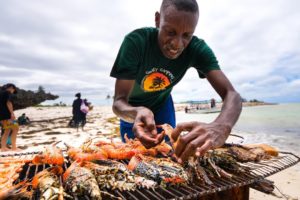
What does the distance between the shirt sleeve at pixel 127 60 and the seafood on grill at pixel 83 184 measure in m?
1.41

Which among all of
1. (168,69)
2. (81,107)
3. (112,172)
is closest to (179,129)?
(112,172)

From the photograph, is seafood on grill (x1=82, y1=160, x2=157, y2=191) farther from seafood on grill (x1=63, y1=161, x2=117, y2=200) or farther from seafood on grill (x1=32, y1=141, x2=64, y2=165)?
seafood on grill (x1=32, y1=141, x2=64, y2=165)

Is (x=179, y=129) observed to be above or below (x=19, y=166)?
above

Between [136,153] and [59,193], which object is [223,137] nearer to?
[136,153]

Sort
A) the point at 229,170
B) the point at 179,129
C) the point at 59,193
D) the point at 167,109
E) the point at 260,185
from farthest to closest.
Result: the point at 167,109 < the point at 260,185 < the point at 229,170 < the point at 179,129 < the point at 59,193

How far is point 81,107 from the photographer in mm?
12992

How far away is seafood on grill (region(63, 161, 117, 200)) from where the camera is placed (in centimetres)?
198

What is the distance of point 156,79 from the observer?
374 centimetres

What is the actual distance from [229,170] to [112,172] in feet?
4.74

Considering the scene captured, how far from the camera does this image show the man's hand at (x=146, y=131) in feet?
6.61

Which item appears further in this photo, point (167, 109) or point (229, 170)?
point (167, 109)

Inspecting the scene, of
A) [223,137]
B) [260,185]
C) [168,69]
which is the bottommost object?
[260,185]

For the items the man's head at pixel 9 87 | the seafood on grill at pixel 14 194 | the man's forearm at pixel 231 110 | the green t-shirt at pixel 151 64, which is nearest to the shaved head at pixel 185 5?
the green t-shirt at pixel 151 64

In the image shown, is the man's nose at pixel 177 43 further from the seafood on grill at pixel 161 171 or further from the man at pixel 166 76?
the seafood on grill at pixel 161 171
